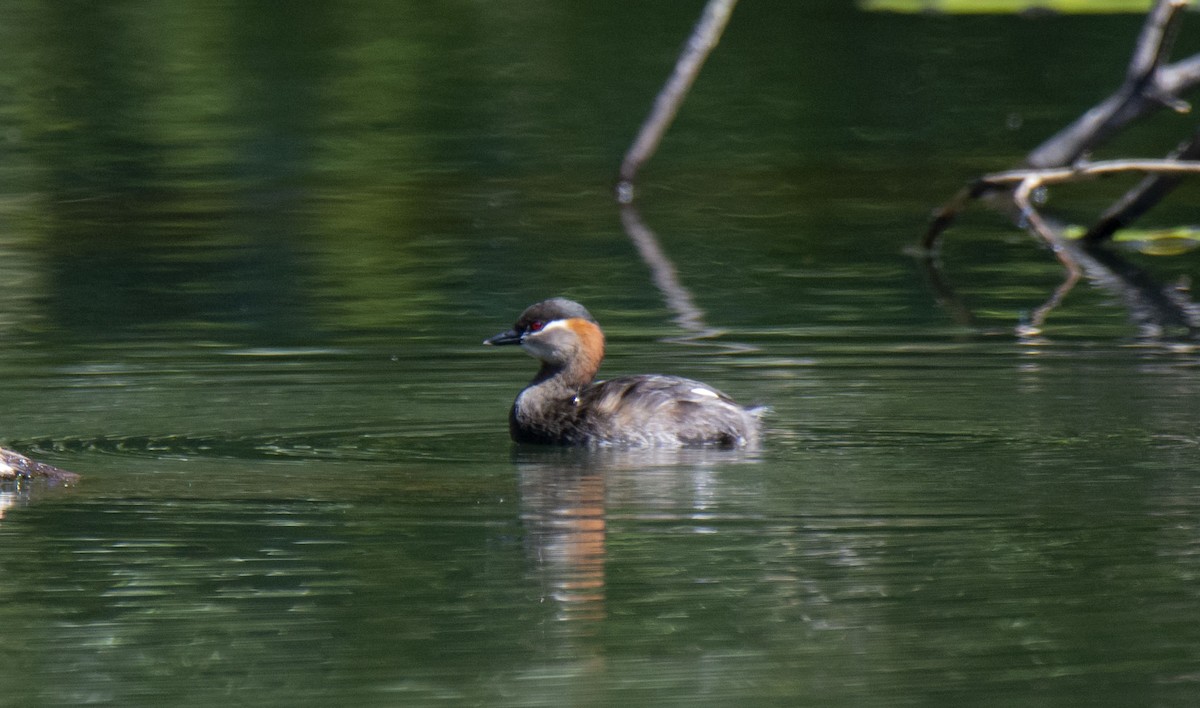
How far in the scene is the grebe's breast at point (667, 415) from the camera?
380 inches

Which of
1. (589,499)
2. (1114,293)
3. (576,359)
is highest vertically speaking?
(576,359)

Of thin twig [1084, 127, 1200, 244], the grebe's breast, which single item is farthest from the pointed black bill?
thin twig [1084, 127, 1200, 244]

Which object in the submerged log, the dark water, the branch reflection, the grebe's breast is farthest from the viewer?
the branch reflection

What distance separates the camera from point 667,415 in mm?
9766

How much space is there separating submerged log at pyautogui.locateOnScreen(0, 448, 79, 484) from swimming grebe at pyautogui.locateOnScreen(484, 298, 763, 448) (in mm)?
2031

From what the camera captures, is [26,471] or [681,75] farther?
[681,75]

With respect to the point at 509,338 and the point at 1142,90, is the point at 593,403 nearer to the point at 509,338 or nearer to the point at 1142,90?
the point at 509,338

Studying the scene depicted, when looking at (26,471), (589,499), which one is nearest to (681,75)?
(589,499)

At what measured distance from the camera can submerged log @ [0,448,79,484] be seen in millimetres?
9008

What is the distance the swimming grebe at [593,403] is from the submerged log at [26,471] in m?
2.03

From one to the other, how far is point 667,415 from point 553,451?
21.6 inches

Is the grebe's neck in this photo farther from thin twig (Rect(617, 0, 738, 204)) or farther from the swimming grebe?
thin twig (Rect(617, 0, 738, 204))

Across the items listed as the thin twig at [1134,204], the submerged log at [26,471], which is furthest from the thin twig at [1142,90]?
the submerged log at [26,471]

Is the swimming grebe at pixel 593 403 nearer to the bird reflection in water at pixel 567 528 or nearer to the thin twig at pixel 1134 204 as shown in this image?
the bird reflection in water at pixel 567 528
